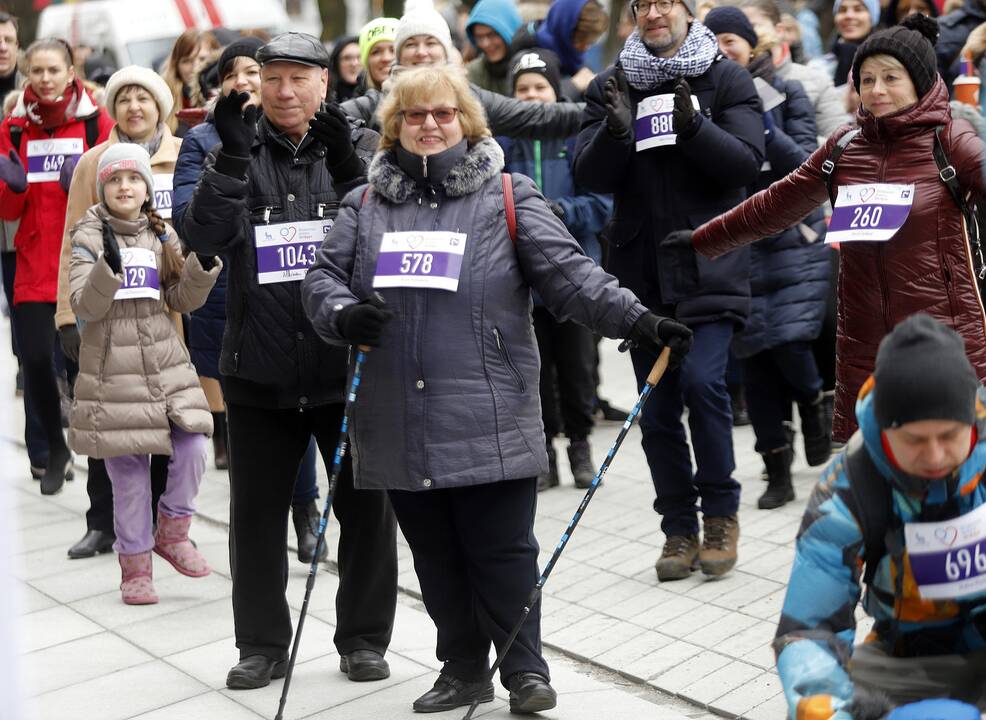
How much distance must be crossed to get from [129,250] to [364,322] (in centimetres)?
202

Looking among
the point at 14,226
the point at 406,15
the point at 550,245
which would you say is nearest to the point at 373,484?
the point at 550,245

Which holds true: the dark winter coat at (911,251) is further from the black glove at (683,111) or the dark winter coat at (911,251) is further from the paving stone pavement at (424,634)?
the paving stone pavement at (424,634)

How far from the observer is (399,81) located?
15.3 feet

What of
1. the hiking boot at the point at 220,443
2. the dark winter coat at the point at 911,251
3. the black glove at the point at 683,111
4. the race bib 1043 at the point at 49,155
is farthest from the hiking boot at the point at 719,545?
the race bib 1043 at the point at 49,155

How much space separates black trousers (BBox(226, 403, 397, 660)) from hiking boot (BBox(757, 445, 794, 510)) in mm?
2464

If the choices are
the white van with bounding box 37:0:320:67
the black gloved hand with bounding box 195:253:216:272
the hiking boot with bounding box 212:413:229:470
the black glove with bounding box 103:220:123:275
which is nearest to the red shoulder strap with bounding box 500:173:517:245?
the black gloved hand with bounding box 195:253:216:272

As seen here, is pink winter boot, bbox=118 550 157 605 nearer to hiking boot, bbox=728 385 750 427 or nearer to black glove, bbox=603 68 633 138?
black glove, bbox=603 68 633 138

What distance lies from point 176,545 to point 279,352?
1.80 metres

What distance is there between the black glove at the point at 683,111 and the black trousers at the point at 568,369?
2.28 metres

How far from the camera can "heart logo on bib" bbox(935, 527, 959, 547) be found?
10.4 ft

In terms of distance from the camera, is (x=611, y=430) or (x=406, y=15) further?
(x=611, y=430)

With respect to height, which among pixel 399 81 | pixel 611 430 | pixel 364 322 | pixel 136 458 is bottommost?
pixel 611 430

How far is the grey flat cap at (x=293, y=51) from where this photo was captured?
4941mm

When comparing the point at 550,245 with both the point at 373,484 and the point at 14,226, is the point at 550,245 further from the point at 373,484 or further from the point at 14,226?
the point at 14,226
